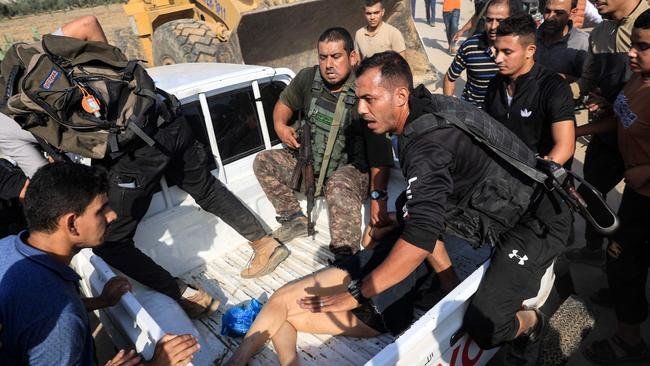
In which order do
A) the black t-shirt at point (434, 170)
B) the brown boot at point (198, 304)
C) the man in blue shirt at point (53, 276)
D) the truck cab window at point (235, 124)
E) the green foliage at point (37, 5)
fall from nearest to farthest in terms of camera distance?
the man in blue shirt at point (53, 276) < the black t-shirt at point (434, 170) < the brown boot at point (198, 304) < the truck cab window at point (235, 124) < the green foliage at point (37, 5)

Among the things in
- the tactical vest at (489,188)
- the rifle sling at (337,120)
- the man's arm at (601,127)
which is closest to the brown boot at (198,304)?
the rifle sling at (337,120)

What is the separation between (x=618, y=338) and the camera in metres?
2.57

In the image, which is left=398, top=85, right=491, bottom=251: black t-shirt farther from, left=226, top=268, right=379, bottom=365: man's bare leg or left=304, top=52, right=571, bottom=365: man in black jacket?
left=226, top=268, right=379, bottom=365: man's bare leg

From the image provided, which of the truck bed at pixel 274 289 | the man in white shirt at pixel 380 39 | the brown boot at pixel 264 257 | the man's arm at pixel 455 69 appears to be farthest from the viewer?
the man in white shirt at pixel 380 39

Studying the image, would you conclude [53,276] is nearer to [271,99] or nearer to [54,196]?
[54,196]

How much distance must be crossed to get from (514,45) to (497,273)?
4.69 feet

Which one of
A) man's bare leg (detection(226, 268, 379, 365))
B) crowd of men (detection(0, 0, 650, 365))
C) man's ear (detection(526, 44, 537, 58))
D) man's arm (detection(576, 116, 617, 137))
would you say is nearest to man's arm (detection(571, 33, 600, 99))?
crowd of men (detection(0, 0, 650, 365))

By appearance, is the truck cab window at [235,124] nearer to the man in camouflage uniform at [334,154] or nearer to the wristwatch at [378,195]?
the man in camouflage uniform at [334,154]

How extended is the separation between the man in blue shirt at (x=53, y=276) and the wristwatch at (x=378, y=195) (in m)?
1.56

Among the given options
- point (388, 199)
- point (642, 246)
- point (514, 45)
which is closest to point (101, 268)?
point (388, 199)

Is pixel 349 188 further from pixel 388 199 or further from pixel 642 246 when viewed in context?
pixel 642 246

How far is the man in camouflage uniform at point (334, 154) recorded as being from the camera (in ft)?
9.84

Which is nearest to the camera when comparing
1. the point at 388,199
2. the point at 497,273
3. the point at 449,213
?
the point at 497,273

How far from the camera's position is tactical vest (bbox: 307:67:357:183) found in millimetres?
3008
